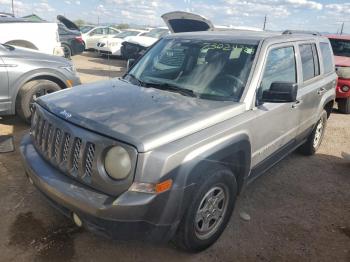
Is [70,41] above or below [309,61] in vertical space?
below

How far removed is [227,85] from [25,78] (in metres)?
3.80

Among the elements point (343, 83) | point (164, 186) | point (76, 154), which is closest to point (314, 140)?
point (343, 83)

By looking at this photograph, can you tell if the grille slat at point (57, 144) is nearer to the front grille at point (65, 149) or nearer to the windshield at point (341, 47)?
the front grille at point (65, 149)

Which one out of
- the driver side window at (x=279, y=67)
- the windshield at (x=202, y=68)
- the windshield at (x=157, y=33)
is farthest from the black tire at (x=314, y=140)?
the windshield at (x=157, y=33)

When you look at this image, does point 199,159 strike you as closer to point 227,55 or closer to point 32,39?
point 227,55

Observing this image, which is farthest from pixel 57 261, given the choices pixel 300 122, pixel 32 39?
pixel 32 39

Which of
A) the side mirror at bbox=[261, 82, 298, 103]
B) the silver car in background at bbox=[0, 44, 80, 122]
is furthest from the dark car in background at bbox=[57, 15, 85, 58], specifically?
the side mirror at bbox=[261, 82, 298, 103]

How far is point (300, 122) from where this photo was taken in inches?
171

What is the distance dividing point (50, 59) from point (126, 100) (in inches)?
142

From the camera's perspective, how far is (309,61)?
177 inches

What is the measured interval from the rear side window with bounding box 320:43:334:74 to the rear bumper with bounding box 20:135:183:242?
366 centimetres

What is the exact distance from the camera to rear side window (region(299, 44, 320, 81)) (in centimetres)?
429

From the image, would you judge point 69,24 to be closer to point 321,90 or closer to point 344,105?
point 344,105

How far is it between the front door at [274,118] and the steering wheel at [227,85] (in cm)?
23
